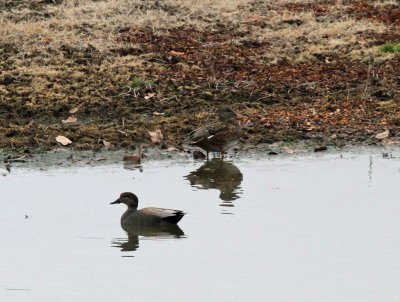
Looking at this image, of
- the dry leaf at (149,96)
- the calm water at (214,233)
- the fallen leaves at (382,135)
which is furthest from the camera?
the dry leaf at (149,96)

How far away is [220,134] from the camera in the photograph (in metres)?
14.0

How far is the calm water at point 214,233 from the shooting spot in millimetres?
Result: 9484

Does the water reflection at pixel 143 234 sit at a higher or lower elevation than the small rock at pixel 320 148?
lower

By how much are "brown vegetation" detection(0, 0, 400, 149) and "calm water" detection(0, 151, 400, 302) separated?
1.14 meters

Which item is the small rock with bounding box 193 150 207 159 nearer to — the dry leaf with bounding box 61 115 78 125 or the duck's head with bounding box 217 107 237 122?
the duck's head with bounding box 217 107 237 122

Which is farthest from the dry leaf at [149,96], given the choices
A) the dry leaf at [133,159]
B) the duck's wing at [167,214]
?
the duck's wing at [167,214]

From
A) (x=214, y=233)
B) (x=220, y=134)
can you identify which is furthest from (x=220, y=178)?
(x=214, y=233)

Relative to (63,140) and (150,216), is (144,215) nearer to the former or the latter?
(150,216)

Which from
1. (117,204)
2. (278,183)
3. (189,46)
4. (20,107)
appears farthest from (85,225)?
(189,46)

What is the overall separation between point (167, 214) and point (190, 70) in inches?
220

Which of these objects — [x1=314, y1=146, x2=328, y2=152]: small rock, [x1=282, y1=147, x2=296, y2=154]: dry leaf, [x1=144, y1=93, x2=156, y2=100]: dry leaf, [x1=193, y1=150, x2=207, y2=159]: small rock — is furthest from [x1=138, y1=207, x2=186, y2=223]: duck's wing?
[x1=144, y1=93, x2=156, y2=100]: dry leaf

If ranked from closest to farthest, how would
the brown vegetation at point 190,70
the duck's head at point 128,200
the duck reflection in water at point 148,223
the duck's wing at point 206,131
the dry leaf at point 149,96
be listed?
1. the duck reflection in water at point 148,223
2. the duck's head at point 128,200
3. the duck's wing at point 206,131
4. the brown vegetation at point 190,70
5. the dry leaf at point 149,96

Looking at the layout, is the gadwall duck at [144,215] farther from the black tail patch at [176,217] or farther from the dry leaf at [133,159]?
the dry leaf at [133,159]

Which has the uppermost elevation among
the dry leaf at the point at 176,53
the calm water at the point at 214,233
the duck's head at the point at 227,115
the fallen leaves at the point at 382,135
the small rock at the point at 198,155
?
the dry leaf at the point at 176,53
